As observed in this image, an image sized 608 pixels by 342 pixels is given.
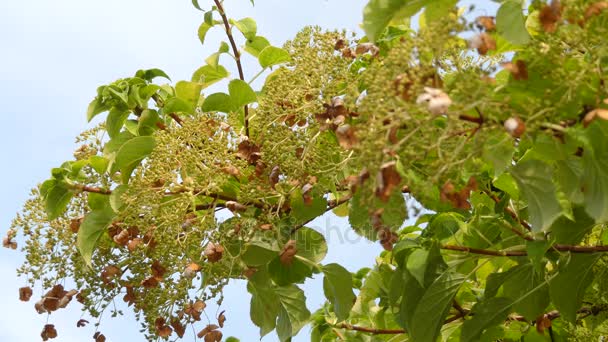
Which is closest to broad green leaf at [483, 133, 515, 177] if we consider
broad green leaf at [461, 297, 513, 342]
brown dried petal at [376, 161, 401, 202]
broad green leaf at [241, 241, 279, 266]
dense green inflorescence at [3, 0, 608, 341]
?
dense green inflorescence at [3, 0, 608, 341]

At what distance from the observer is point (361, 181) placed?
132 centimetres

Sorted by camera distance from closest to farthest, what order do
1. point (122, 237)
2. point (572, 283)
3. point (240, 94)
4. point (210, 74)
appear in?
point (572, 283)
point (122, 237)
point (240, 94)
point (210, 74)

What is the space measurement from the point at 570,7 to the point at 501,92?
0.21 metres

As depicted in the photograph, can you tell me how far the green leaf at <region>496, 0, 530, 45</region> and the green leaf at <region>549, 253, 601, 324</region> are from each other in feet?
2.30

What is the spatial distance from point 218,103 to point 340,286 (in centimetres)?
64

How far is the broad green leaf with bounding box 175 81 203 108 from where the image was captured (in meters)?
2.42

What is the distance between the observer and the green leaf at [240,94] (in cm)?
237

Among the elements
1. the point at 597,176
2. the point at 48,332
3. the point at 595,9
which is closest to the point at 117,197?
the point at 48,332

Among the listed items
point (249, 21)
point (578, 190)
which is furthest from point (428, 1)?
point (249, 21)

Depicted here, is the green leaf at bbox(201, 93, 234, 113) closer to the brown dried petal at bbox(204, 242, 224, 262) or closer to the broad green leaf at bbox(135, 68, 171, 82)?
the broad green leaf at bbox(135, 68, 171, 82)

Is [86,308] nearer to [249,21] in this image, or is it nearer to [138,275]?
[138,275]

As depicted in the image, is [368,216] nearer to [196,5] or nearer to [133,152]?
[133,152]

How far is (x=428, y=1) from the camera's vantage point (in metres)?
1.60

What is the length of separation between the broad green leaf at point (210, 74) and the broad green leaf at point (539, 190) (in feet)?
4.02
